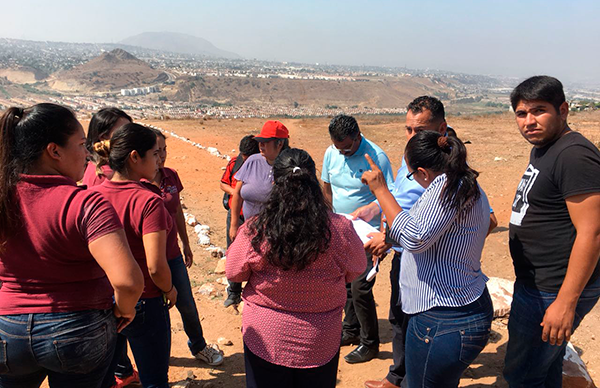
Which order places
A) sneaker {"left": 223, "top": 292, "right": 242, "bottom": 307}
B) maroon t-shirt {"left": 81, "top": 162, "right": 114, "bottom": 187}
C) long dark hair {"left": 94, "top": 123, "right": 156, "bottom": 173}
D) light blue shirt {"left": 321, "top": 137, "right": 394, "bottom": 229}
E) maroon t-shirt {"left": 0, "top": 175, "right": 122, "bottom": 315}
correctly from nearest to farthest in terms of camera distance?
maroon t-shirt {"left": 0, "top": 175, "right": 122, "bottom": 315} → long dark hair {"left": 94, "top": 123, "right": 156, "bottom": 173} → maroon t-shirt {"left": 81, "top": 162, "right": 114, "bottom": 187} → light blue shirt {"left": 321, "top": 137, "right": 394, "bottom": 229} → sneaker {"left": 223, "top": 292, "right": 242, "bottom": 307}

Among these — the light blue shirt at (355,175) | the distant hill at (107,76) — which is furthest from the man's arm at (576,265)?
the distant hill at (107,76)

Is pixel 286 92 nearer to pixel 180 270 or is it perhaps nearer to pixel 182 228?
pixel 182 228

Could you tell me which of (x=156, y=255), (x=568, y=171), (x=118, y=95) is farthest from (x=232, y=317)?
(x=118, y=95)

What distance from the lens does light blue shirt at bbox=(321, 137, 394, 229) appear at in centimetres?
335

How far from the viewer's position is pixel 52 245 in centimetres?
162

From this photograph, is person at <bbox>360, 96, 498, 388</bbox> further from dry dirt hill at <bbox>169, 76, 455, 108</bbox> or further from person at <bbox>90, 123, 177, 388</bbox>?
dry dirt hill at <bbox>169, 76, 455, 108</bbox>

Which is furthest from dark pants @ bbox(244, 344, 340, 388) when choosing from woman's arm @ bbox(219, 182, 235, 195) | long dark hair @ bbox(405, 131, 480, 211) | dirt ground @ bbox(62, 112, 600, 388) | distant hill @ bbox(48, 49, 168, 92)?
distant hill @ bbox(48, 49, 168, 92)

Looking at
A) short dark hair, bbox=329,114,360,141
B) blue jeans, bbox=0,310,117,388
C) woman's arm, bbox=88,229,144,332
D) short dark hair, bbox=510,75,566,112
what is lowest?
blue jeans, bbox=0,310,117,388

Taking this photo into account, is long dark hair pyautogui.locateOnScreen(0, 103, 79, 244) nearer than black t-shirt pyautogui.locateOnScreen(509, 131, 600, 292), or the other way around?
long dark hair pyautogui.locateOnScreen(0, 103, 79, 244)

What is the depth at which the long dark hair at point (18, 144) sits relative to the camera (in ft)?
5.31

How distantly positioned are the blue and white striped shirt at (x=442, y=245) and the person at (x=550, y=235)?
0.95ft

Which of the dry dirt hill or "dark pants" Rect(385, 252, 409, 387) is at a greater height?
the dry dirt hill

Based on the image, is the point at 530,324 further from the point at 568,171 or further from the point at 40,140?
the point at 40,140

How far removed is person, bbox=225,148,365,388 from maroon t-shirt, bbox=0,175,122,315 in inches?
23.7
